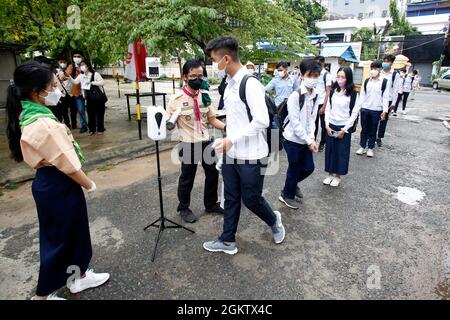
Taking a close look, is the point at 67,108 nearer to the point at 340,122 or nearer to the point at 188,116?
the point at 188,116

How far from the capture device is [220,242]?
2988 mm

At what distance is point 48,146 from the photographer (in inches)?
75.5


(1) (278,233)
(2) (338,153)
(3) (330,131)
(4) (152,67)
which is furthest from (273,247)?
(4) (152,67)

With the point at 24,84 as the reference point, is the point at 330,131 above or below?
below

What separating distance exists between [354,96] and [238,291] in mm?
3211

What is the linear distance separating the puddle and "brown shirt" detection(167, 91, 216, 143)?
288 cm

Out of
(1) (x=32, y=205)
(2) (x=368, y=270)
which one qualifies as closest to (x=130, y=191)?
(1) (x=32, y=205)

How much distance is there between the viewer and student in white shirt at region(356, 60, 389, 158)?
18.4 feet

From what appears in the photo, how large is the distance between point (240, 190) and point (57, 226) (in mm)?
1501

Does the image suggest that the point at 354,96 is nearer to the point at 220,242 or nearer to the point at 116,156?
the point at 220,242

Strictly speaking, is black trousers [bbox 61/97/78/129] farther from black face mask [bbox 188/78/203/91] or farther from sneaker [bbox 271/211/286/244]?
sneaker [bbox 271/211/286/244]

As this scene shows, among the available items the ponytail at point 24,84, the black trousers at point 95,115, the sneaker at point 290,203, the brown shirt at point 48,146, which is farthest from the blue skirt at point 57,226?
the black trousers at point 95,115

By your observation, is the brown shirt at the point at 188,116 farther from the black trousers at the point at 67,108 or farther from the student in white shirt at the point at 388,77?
the black trousers at the point at 67,108

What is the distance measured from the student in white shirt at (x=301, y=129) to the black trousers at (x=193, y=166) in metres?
0.97
